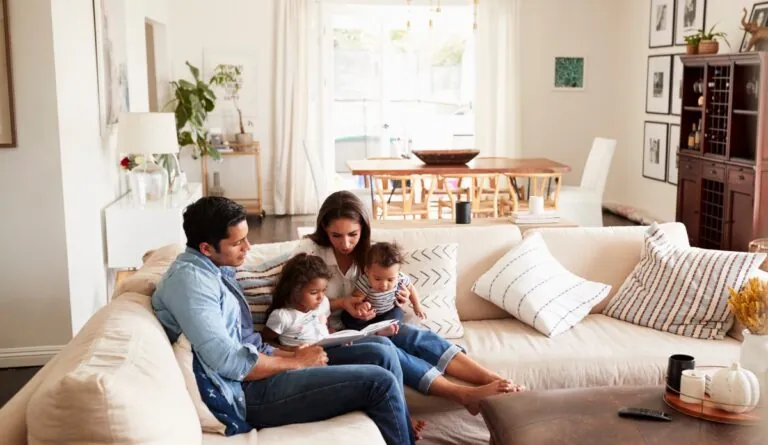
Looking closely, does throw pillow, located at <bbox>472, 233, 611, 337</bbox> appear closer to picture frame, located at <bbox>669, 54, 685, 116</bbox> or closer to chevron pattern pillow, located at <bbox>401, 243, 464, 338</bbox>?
chevron pattern pillow, located at <bbox>401, 243, 464, 338</bbox>

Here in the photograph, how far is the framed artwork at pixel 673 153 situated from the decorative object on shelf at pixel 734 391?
19.7 feet

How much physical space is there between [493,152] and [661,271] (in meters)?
5.93

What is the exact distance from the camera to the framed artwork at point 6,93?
4340 millimetres

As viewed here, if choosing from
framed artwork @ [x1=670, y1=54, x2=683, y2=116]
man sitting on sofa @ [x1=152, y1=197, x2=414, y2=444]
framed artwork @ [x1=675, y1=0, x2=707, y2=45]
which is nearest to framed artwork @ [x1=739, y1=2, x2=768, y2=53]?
framed artwork @ [x1=675, y1=0, x2=707, y2=45]

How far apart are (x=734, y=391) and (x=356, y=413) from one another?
1189 millimetres

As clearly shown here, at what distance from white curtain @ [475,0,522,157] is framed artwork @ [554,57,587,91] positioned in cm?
49

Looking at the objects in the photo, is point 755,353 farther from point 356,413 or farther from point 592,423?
point 356,413

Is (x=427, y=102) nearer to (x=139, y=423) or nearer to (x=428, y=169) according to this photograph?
(x=428, y=169)

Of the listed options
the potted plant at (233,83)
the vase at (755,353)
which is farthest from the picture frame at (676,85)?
the vase at (755,353)

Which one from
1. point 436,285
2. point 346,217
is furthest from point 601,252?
point 346,217

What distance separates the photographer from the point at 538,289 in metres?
3.74

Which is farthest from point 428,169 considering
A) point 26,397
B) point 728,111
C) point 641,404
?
point 26,397

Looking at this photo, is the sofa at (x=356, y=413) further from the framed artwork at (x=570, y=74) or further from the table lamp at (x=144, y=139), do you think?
the framed artwork at (x=570, y=74)

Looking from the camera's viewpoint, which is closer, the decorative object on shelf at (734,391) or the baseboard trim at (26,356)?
the decorative object on shelf at (734,391)
